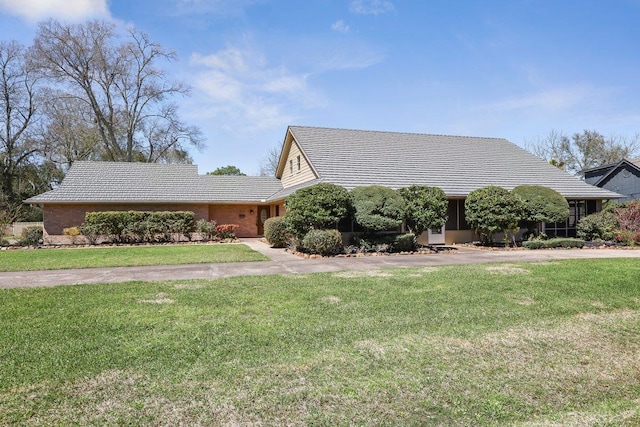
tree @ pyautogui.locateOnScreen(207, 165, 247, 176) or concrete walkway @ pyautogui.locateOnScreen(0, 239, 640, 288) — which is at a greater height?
tree @ pyautogui.locateOnScreen(207, 165, 247, 176)

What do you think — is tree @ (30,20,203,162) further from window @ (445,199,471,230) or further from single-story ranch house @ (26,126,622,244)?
window @ (445,199,471,230)

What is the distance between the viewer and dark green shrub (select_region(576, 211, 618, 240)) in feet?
58.8

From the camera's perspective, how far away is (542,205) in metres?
16.9

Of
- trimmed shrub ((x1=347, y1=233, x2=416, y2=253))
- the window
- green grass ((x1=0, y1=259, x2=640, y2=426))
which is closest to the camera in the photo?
green grass ((x1=0, y1=259, x2=640, y2=426))

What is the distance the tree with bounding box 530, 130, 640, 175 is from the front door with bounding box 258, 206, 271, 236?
3364cm

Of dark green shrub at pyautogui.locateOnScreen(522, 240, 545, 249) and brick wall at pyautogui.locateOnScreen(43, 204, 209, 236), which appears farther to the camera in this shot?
brick wall at pyautogui.locateOnScreen(43, 204, 209, 236)

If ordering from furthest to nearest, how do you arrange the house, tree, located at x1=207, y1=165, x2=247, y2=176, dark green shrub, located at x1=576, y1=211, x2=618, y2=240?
tree, located at x1=207, y1=165, x2=247, y2=176 < the house < dark green shrub, located at x1=576, y1=211, x2=618, y2=240

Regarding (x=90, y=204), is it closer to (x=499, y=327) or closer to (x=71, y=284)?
(x=71, y=284)

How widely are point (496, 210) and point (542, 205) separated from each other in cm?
261

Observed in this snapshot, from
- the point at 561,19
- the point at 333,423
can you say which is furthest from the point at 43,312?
the point at 561,19

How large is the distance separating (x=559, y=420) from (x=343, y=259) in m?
9.99

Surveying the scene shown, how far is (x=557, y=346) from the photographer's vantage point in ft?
15.3

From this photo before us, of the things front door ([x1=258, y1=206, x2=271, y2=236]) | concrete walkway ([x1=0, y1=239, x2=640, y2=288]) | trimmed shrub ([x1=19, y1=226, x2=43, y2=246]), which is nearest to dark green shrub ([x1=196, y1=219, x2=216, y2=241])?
front door ([x1=258, y1=206, x2=271, y2=236])

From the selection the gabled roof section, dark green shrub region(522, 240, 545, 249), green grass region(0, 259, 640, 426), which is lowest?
green grass region(0, 259, 640, 426)
